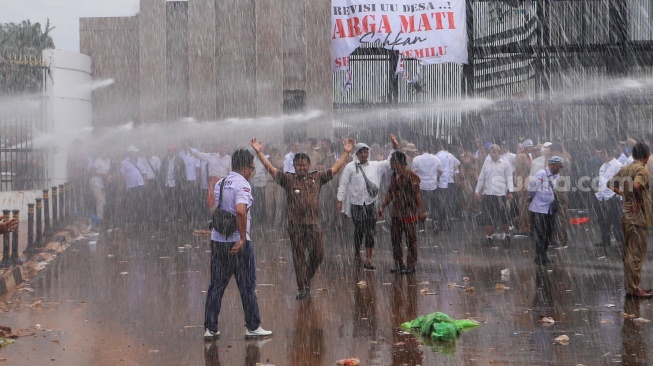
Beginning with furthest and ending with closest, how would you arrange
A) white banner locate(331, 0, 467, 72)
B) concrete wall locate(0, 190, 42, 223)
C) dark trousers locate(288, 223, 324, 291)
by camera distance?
concrete wall locate(0, 190, 42, 223) < white banner locate(331, 0, 467, 72) < dark trousers locate(288, 223, 324, 291)

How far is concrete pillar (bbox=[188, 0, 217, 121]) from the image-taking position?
2589 cm

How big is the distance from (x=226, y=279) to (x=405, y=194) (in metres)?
4.93

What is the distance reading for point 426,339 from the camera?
914cm

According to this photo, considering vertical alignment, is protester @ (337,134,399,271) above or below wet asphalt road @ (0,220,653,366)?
above

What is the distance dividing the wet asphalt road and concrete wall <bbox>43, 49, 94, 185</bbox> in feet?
24.7

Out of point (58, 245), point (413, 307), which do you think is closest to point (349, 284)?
point (413, 307)

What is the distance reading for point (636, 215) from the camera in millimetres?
11484

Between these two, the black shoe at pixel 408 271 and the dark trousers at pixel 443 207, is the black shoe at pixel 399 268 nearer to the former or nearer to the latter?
the black shoe at pixel 408 271

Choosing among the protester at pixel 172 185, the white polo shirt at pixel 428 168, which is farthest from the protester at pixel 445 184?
the protester at pixel 172 185

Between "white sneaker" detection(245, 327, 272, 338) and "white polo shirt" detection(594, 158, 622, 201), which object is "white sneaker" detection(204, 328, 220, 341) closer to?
"white sneaker" detection(245, 327, 272, 338)

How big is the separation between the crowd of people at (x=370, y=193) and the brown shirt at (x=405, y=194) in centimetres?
1

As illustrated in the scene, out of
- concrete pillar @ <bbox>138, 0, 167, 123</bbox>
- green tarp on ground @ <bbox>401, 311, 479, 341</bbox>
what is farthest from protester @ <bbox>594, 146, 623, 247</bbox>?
concrete pillar @ <bbox>138, 0, 167, 123</bbox>

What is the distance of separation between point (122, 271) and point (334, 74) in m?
10.0

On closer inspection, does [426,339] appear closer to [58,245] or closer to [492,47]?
[58,245]
